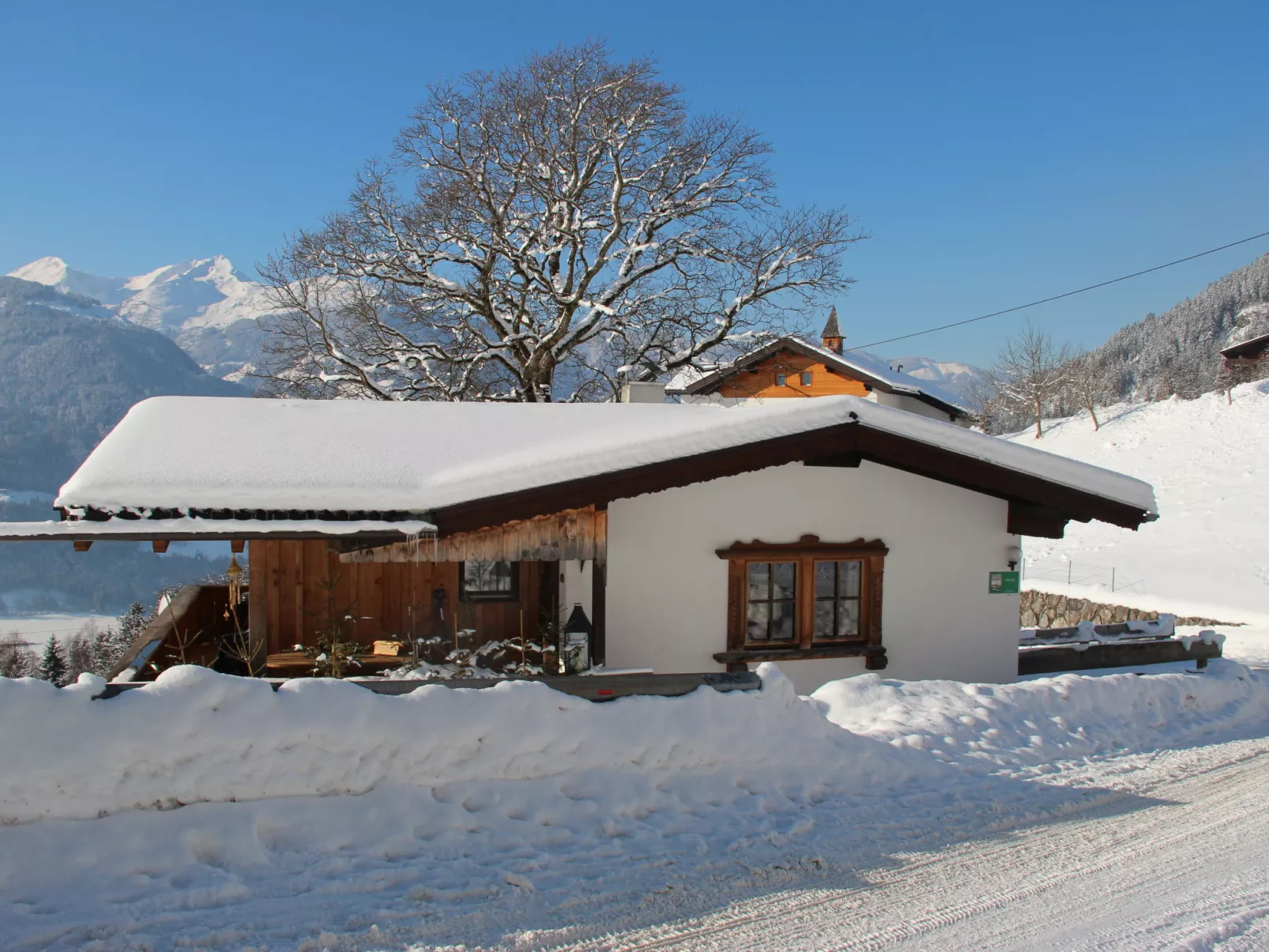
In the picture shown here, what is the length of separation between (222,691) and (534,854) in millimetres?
A: 1825

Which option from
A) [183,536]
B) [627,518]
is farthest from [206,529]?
[627,518]

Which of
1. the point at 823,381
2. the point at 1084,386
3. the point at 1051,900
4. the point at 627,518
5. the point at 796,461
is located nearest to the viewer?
the point at 1051,900

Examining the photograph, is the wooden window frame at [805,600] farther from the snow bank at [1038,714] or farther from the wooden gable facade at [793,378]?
the wooden gable facade at [793,378]

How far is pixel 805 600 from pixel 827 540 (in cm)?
62

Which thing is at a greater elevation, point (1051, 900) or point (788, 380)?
point (788, 380)

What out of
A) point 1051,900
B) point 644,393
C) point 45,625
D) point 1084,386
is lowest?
point 45,625

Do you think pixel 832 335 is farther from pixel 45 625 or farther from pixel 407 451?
pixel 45 625

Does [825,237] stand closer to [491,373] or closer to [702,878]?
[491,373]

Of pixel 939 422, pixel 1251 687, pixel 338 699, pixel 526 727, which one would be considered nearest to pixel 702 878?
pixel 526 727

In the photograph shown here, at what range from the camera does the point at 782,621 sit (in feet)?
28.3

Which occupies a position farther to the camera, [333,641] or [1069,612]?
[1069,612]

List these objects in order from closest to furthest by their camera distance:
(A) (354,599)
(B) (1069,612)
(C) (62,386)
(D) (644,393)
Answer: (A) (354,599) → (D) (644,393) → (B) (1069,612) → (C) (62,386)

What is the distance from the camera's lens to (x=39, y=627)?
97.6 metres

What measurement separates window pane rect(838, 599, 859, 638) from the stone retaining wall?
10.6 m
